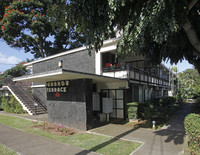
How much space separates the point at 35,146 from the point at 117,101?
791 centimetres

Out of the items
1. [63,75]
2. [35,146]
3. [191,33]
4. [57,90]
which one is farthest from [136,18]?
[57,90]

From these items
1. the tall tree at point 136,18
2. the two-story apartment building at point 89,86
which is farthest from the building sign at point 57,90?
the tall tree at point 136,18

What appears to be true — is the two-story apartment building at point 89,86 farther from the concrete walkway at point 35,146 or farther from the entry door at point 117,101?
the concrete walkway at point 35,146

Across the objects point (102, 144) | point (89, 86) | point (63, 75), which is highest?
point (63, 75)

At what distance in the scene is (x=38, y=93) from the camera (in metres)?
18.5

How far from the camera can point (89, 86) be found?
902cm

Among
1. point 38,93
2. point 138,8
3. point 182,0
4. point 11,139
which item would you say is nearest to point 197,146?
point 182,0

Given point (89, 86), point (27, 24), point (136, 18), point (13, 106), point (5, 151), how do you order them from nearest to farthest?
1. point (5, 151)
2. point (136, 18)
3. point (89, 86)
4. point (13, 106)
5. point (27, 24)

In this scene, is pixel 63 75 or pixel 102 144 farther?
pixel 63 75

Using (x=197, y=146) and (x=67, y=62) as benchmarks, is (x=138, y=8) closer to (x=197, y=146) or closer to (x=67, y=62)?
(x=197, y=146)

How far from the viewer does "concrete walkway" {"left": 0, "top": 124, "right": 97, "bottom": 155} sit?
5.44m

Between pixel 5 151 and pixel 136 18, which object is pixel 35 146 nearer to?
pixel 5 151

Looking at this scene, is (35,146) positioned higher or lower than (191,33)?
lower

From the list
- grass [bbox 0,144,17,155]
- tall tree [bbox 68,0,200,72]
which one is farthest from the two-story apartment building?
grass [bbox 0,144,17,155]
